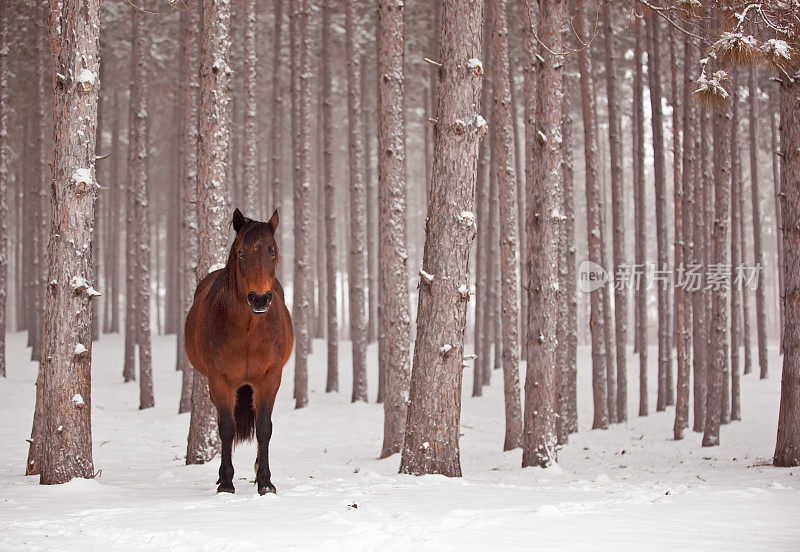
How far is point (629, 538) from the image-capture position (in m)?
4.48

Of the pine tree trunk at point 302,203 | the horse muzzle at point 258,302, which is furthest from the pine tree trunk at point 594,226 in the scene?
the horse muzzle at point 258,302

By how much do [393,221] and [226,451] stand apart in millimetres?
5103

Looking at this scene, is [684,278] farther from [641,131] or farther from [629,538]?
[629,538]

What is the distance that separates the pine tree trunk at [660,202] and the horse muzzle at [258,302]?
1312cm

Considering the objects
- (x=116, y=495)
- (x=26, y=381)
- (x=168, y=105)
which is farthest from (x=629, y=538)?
(x=168, y=105)

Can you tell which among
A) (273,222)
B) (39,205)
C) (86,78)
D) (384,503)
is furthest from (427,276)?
(39,205)

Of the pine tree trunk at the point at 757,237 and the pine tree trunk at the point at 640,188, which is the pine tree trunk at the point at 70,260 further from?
the pine tree trunk at the point at 757,237

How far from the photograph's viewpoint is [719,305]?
45.3ft

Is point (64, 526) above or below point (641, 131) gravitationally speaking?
below

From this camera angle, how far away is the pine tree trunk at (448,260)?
7559 millimetres

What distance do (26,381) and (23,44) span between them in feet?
34.3

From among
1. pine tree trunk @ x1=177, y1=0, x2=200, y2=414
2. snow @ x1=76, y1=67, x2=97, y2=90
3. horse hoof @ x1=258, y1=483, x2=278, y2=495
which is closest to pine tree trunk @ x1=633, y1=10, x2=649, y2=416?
pine tree trunk @ x1=177, y1=0, x2=200, y2=414

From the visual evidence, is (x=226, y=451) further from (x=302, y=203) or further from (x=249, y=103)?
(x=302, y=203)

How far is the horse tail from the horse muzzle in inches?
67.3
